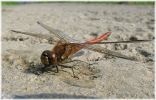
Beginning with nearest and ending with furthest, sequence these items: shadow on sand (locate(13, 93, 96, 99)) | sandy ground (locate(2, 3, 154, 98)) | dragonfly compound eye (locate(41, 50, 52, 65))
→ 1. shadow on sand (locate(13, 93, 96, 99))
2. sandy ground (locate(2, 3, 154, 98))
3. dragonfly compound eye (locate(41, 50, 52, 65))

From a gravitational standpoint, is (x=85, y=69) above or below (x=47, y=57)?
below

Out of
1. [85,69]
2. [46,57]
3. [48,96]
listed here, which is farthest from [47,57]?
[48,96]

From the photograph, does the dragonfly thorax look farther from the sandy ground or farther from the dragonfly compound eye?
the sandy ground

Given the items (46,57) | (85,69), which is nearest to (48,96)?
(46,57)

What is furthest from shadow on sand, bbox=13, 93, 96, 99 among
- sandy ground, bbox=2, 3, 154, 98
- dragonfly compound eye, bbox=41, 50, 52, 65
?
dragonfly compound eye, bbox=41, 50, 52, 65

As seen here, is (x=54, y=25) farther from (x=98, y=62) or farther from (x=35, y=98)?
(x=35, y=98)

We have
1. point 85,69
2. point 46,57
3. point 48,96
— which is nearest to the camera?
point 48,96

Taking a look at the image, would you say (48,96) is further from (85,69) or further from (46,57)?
(85,69)

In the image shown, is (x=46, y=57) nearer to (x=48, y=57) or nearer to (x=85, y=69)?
(x=48, y=57)

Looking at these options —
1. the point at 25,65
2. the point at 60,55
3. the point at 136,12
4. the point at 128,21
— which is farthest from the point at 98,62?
the point at 136,12

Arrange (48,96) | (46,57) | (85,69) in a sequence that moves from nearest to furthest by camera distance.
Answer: (48,96), (46,57), (85,69)

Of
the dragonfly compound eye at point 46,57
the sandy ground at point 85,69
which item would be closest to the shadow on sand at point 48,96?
the sandy ground at point 85,69

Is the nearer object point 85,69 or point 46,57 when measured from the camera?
point 46,57
